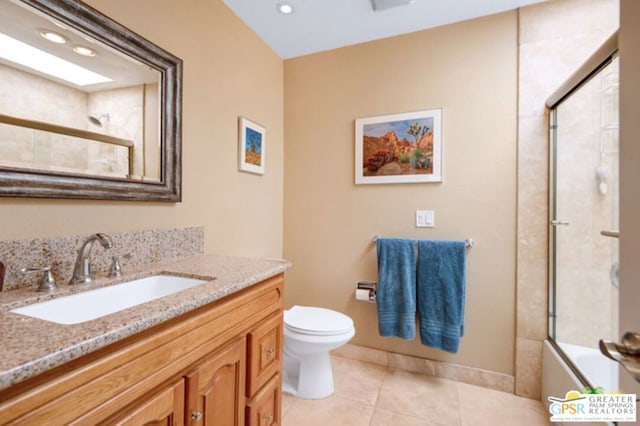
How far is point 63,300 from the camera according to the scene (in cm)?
89

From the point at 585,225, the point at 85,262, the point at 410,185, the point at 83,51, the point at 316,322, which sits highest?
the point at 83,51

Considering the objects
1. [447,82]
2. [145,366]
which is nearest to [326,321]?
[145,366]

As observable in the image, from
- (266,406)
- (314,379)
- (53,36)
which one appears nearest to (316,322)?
(314,379)

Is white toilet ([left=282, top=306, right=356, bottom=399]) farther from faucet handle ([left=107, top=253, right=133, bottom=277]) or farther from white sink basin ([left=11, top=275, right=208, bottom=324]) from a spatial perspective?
faucet handle ([left=107, top=253, right=133, bottom=277])

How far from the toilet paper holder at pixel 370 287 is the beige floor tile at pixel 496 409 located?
0.78 metres

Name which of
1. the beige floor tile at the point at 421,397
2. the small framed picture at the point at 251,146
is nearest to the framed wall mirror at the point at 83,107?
the small framed picture at the point at 251,146

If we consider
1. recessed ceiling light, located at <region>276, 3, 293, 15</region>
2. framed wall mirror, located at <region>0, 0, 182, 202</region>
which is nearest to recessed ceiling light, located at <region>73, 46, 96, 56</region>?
framed wall mirror, located at <region>0, 0, 182, 202</region>

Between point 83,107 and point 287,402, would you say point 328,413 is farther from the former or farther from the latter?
point 83,107

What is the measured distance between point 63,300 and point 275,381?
33.6 inches

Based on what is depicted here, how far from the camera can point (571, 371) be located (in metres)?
1.42

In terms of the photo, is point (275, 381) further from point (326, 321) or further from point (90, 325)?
point (90, 325)

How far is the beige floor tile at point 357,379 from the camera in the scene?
1764 millimetres

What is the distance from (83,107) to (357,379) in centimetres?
211

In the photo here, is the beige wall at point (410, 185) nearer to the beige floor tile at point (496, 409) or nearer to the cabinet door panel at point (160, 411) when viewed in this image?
the beige floor tile at point (496, 409)
